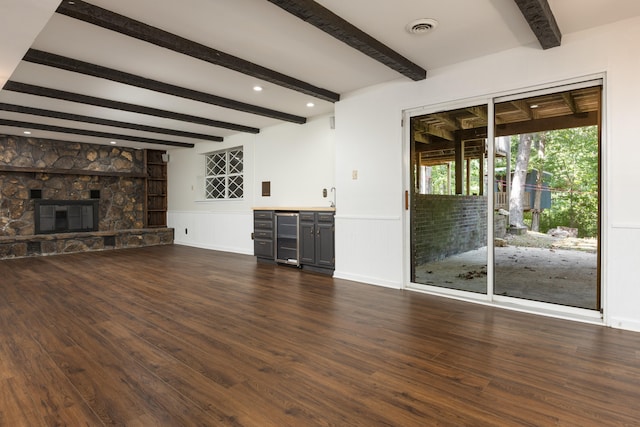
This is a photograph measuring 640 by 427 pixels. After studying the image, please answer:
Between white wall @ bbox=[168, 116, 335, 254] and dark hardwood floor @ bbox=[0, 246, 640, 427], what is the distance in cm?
256

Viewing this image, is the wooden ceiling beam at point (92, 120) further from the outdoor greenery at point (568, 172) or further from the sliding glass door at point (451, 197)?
the outdoor greenery at point (568, 172)

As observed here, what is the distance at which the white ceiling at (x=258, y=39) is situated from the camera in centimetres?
258

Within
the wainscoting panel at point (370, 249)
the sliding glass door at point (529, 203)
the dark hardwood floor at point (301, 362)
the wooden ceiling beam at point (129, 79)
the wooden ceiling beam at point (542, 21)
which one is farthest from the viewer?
the wainscoting panel at point (370, 249)

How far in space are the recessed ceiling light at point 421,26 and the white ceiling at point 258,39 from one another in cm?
5

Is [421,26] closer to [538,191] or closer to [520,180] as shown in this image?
[520,180]

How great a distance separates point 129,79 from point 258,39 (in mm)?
1698

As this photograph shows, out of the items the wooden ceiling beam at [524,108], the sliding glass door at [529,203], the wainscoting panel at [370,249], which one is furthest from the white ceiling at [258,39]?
the wainscoting panel at [370,249]

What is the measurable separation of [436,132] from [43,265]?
7054mm

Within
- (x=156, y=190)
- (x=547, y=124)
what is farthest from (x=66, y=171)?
(x=547, y=124)

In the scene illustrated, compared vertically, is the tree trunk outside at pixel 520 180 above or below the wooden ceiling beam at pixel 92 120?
below

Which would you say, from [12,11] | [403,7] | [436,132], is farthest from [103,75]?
[436,132]

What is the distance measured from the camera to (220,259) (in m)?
6.53

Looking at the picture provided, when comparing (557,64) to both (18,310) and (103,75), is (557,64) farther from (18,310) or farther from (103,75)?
(18,310)

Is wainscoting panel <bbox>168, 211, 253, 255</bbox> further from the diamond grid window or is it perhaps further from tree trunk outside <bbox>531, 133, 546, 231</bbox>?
tree trunk outside <bbox>531, 133, 546, 231</bbox>
